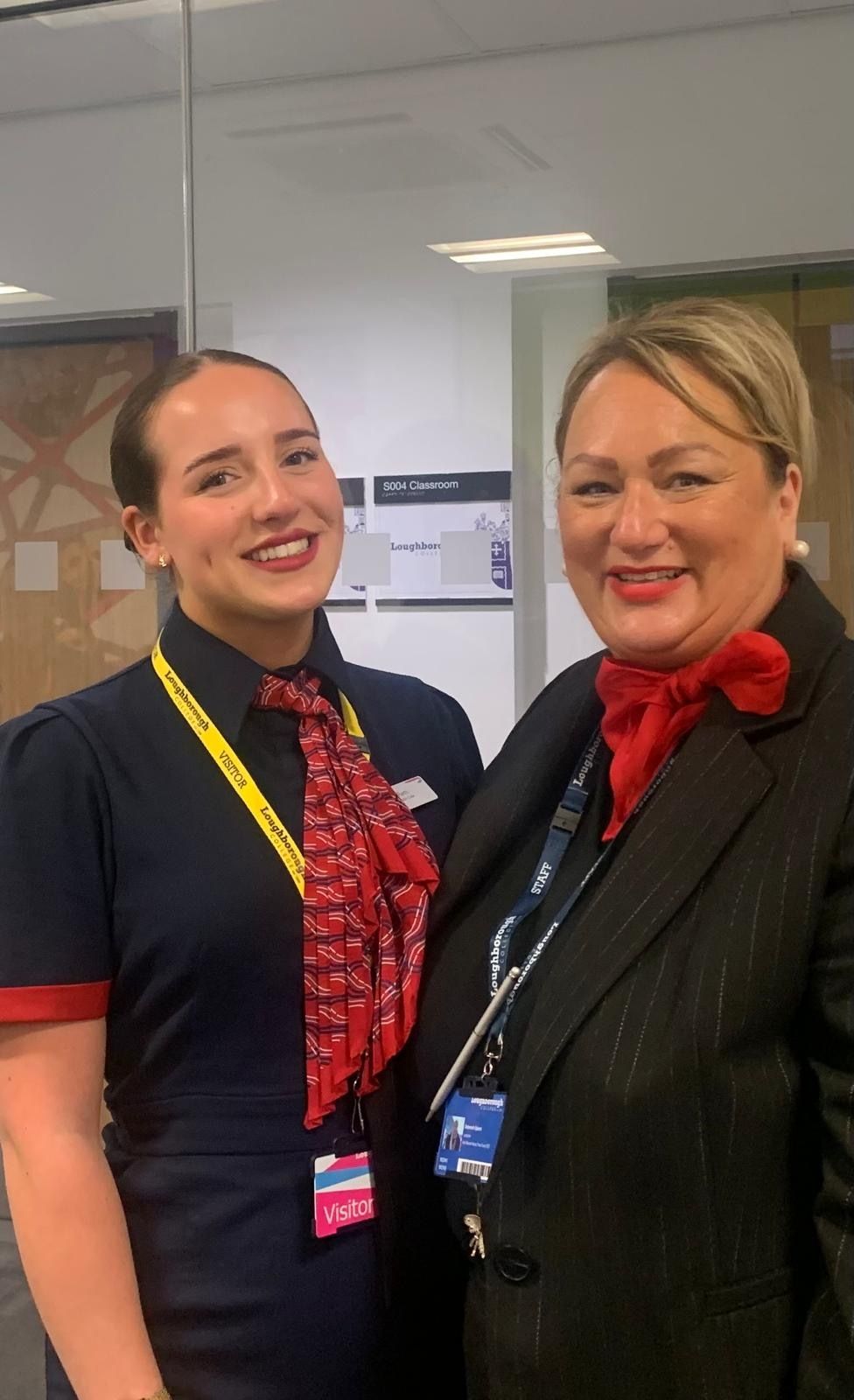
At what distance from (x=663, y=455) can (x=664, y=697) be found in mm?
254

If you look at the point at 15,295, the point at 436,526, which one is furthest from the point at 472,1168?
the point at 15,295

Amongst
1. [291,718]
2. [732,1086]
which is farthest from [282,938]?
[732,1086]

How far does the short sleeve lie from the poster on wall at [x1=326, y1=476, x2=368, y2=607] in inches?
69.1

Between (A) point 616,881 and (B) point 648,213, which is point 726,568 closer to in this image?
(A) point 616,881

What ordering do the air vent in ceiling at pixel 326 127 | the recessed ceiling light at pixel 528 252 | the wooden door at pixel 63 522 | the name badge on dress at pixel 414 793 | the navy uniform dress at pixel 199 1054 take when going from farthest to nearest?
the wooden door at pixel 63 522, the air vent in ceiling at pixel 326 127, the recessed ceiling light at pixel 528 252, the name badge on dress at pixel 414 793, the navy uniform dress at pixel 199 1054

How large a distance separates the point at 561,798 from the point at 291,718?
0.34 metres

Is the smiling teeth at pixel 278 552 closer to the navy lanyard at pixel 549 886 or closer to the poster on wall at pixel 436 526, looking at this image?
the navy lanyard at pixel 549 886

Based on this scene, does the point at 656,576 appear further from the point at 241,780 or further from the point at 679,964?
the point at 241,780

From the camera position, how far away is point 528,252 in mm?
2781

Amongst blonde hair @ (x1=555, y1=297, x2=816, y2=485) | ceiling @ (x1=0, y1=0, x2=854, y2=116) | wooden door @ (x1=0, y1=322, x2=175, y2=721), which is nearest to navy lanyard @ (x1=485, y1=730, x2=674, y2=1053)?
blonde hair @ (x1=555, y1=297, x2=816, y2=485)

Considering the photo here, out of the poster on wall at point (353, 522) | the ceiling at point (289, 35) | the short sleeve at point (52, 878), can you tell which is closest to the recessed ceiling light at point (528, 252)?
the ceiling at point (289, 35)

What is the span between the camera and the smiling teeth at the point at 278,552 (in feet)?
4.52

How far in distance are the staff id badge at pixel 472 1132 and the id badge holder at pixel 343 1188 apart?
126mm

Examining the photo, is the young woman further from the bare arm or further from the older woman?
the older woman
